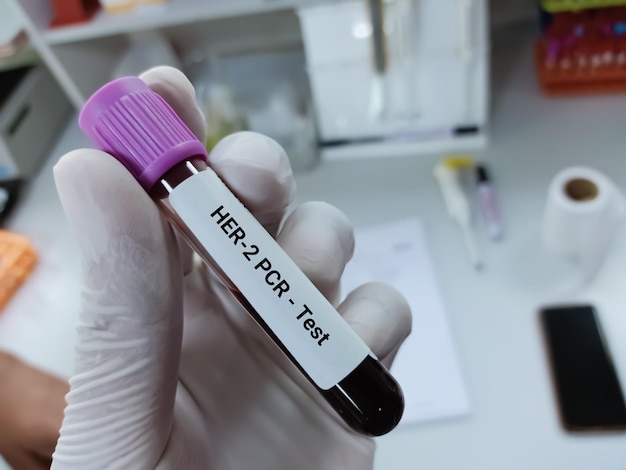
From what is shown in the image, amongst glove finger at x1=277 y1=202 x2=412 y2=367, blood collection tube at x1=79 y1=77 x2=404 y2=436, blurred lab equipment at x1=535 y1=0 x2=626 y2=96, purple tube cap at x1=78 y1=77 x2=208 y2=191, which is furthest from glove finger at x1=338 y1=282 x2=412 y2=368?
blurred lab equipment at x1=535 y1=0 x2=626 y2=96

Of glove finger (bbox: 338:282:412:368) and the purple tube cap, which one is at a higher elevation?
the purple tube cap

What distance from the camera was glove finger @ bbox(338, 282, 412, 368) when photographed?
529 mm

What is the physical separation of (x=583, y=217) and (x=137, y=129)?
1.88 feet

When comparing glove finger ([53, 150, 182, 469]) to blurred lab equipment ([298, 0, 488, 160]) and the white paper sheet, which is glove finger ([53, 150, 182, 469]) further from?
blurred lab equipment ([298, 0, 488, 160])

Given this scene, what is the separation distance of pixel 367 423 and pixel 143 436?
6.9 inches

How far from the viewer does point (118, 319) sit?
0.43 meters

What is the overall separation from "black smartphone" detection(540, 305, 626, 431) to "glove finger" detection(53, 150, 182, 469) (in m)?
0.47

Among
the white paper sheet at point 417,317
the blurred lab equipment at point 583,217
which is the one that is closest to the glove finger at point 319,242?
the white paper sheet at point 417,317

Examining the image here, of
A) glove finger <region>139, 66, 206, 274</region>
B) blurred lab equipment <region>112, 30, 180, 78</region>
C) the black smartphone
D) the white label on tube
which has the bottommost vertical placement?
the black smartphone

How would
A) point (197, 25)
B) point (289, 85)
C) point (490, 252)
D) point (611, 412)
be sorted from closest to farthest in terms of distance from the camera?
point (611, 412), point (490, 252), point (289, 85), point (197, 25)

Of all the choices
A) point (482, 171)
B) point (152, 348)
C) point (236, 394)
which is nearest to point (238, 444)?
point (236, 394)

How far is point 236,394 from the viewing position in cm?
56

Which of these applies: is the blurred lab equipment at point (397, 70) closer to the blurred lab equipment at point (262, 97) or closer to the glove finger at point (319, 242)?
the blurred lab equipment at point (262, 97)

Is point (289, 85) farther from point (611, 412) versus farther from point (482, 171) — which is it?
point (611, 412)
